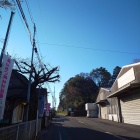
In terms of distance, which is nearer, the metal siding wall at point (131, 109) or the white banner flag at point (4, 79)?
the white banner flag at point (4, 79)

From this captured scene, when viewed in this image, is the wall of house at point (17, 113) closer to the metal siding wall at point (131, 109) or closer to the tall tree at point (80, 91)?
the metal siding wall at point (131, 109)

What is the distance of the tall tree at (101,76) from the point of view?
7681 centimetres

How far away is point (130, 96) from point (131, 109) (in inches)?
64.9

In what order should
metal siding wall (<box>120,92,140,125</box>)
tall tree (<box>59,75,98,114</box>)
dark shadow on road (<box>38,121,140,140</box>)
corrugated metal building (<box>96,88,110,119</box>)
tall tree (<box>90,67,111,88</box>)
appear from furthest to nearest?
tall tree (<box>90,67,111,88</box>) → tall tree (<box>59,75,98,114</box>) → corrugated metal building (<box>96,88,110,119</box>) → metal siding wall (<box>120,92,140,125</box>) → dark shadow on road (<box>38,121,140,140</box>)

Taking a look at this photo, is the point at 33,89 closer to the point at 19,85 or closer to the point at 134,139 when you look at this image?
the point at 19,85

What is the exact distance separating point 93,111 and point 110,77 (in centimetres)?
2903

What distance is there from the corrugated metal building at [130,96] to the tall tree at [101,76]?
→ 5038 cm

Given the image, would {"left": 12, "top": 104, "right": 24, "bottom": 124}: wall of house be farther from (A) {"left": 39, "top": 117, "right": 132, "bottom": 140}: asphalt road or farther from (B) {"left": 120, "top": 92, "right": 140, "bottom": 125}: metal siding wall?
(B) {"left": 120, "top": 92, "right": 140, "bottom": 125}: metal siding wall

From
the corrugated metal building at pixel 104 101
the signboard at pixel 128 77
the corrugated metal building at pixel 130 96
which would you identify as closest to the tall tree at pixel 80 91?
the corrugated metal building at pixel 104 101

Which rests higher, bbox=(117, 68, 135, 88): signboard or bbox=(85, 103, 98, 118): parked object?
bbox=(117, 68, 135, 88): signboard

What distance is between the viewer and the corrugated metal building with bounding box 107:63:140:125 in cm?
1871

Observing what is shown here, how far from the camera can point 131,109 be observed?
22.0 metres

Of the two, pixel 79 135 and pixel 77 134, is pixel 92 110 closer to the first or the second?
pixel 77 134

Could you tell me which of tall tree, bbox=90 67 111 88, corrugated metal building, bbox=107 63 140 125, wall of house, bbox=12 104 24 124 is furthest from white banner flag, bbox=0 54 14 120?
tall tree, bbox=90 67 111 88
